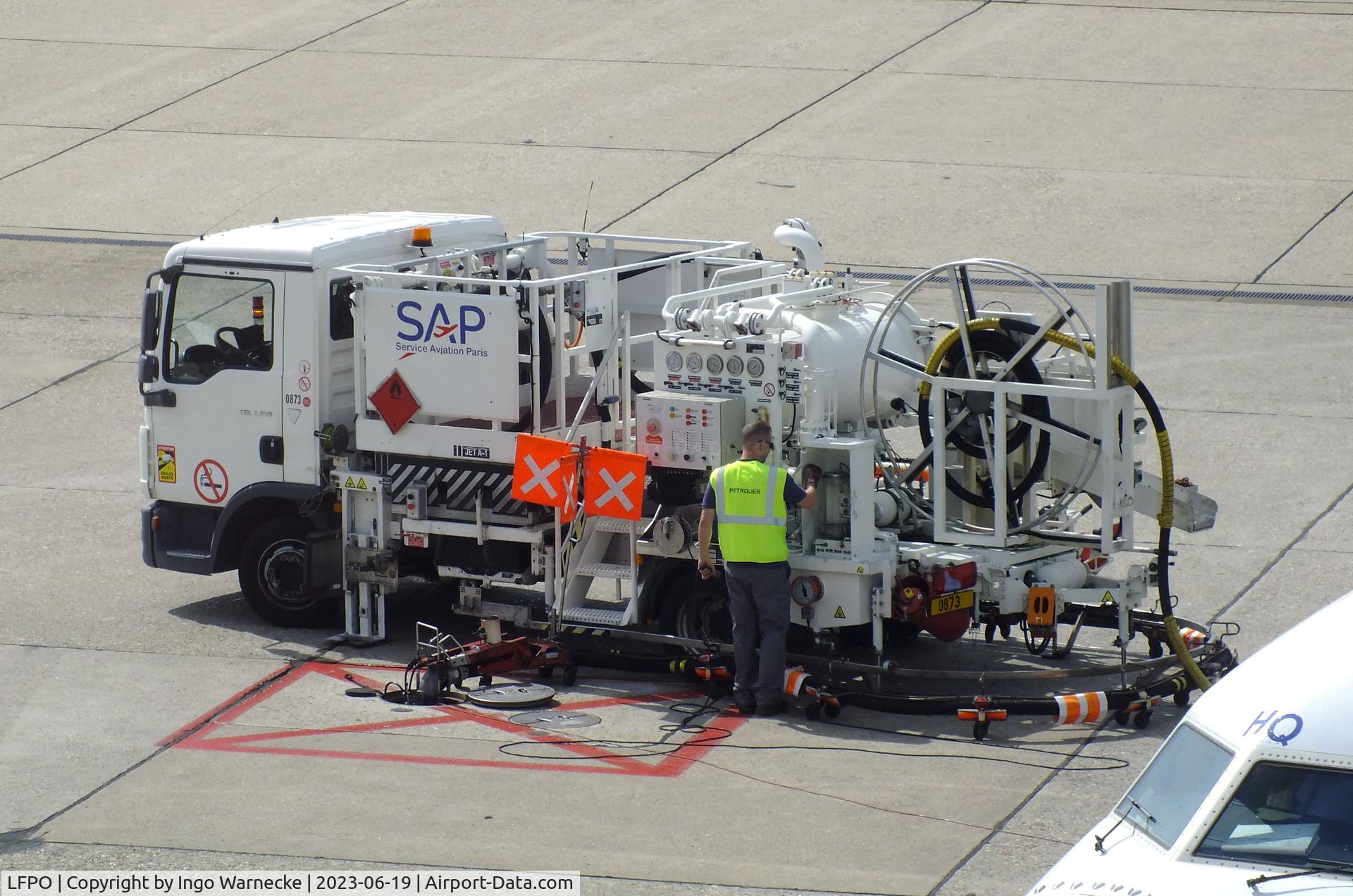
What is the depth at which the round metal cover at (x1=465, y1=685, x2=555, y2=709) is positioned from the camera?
11.5 meters

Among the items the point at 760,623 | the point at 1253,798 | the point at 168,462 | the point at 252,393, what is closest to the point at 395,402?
the point at 252,393

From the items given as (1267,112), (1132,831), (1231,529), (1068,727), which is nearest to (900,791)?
(1068,727)

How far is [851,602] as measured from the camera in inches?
451

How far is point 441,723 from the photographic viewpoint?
36.8ft

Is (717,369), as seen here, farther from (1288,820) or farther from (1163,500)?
(1288,820)

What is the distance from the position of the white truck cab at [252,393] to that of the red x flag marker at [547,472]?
5.41 feet

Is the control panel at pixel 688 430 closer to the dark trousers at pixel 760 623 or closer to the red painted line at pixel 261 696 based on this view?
the dark trousers at pixel 760 623

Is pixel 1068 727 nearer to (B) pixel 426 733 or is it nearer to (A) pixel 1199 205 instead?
(B) pixel 426 733

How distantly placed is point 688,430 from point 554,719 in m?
1.98

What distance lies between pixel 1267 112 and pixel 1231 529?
14845 millimetres

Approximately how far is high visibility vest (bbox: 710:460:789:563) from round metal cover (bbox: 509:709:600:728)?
1.31 m

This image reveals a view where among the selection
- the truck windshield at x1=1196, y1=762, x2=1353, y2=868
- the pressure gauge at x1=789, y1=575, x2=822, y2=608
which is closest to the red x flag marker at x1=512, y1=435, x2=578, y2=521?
the pressure gauge at x1=789, y1=575, x2=822, y2=608

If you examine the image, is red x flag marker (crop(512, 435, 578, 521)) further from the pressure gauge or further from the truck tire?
the truck tire

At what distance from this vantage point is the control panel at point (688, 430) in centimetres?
1169
